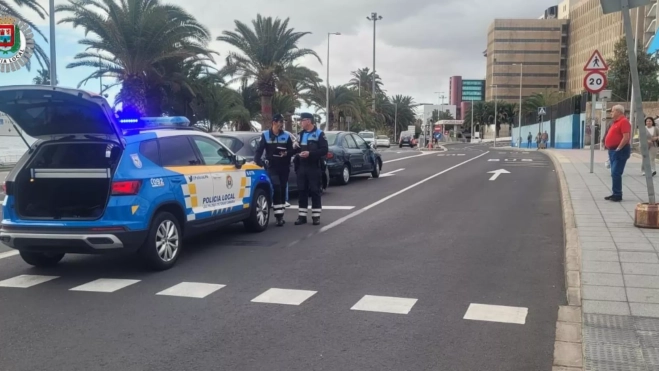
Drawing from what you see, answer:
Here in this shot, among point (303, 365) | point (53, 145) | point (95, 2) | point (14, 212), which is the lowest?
point (303, 365)

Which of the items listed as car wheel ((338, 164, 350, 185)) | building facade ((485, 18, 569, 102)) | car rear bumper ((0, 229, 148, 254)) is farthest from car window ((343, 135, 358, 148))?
building facade ((485, 18, 569, 102))

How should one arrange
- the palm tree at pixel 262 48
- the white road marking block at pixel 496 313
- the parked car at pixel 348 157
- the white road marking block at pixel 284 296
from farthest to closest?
the palm tree at pixel 262 48 → the parked car at pixel 348 157 → the white road marking block at pixel 284 296 → the white road marking block at pixel 496 313

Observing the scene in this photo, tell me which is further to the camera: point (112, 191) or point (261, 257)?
point (261, 257)

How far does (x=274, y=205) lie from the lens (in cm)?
1017

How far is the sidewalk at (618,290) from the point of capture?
4.24 metres

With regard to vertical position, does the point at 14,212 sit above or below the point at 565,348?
above

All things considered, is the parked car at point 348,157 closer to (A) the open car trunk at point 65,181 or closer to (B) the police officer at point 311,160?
(B) the police officer at point 311,160

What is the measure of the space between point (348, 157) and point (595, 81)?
713 cm

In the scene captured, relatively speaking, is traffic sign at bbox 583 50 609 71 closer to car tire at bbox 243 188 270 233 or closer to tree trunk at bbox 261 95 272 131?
car tire at bbox 243 188 270 233

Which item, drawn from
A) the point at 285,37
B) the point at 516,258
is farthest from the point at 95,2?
the point at 516,258

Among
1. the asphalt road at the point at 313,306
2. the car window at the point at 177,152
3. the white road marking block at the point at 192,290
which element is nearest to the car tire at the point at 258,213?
the asphalt road at the point at 313,306

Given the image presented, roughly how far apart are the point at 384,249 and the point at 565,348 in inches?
151

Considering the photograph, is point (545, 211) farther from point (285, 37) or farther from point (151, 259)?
point (285, 37)

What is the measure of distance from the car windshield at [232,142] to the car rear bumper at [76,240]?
17.2ft
